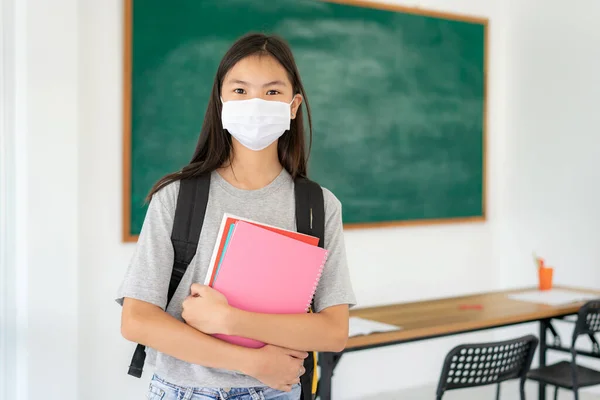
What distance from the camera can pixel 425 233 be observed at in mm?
4184

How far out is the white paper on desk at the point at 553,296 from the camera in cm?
327

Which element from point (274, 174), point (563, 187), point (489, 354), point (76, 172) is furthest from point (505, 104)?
point (274, 174)

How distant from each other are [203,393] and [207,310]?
0.51 feet

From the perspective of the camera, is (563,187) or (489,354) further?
(563,187)

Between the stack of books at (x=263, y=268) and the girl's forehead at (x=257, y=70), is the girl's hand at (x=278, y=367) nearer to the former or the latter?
the stack of books at (x=263, y=268)

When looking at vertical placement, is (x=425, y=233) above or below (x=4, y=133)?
below

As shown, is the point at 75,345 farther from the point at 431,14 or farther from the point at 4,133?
the point at 431,14

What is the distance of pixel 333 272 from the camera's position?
1.28m

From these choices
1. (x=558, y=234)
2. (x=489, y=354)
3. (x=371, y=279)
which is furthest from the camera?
(x=558, y=234)

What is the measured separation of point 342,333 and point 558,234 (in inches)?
132

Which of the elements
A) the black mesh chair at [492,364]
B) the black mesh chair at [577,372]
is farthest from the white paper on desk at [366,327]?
the black mesh chair at [577,372]

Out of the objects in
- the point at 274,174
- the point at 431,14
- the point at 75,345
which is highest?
the point at 431,14

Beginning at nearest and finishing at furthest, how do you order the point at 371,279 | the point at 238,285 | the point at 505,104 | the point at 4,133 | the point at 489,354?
the point at 238,285
the point at 489,354
the point at 4,133
the point at 371,279
the point at 505,104

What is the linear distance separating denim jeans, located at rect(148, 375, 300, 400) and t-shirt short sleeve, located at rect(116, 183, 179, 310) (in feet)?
0.47
